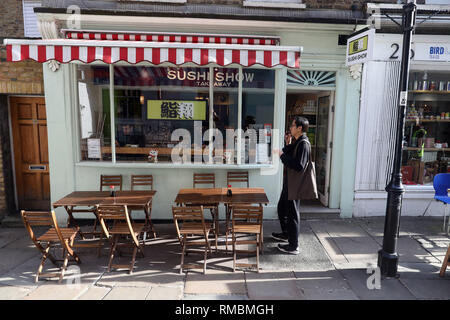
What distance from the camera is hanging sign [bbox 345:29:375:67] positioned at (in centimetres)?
480

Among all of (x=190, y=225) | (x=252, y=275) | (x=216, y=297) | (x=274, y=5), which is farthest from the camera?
(x=274, y=5)

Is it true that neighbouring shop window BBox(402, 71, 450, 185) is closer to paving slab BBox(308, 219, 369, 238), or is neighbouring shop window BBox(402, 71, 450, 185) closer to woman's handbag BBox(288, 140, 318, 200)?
paving slab BBox(308, 219, 369, 238)

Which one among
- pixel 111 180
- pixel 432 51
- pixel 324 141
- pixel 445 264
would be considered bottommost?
pixel 445 264

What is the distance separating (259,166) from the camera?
6.36m

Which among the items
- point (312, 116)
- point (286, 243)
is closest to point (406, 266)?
point (286, 243)

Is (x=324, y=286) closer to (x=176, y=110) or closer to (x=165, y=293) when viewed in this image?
(x=165, y=293)

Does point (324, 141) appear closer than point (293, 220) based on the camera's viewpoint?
No

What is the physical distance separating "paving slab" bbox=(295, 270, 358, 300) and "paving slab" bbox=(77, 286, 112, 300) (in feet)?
7.99

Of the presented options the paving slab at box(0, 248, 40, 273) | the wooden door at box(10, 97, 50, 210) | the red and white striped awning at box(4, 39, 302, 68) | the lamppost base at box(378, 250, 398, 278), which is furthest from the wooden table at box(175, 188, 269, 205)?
the wooden door at box(10, 97, 50, 210)

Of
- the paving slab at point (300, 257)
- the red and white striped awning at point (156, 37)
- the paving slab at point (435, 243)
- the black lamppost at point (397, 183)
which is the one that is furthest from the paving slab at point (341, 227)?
the red and white striped awning at point (156, 37)

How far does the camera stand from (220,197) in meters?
5.11

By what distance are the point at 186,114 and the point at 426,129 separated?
5.30 m

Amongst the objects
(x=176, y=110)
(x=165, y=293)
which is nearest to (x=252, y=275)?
(x=165, y=293)

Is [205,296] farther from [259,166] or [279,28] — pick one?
[279,28]
